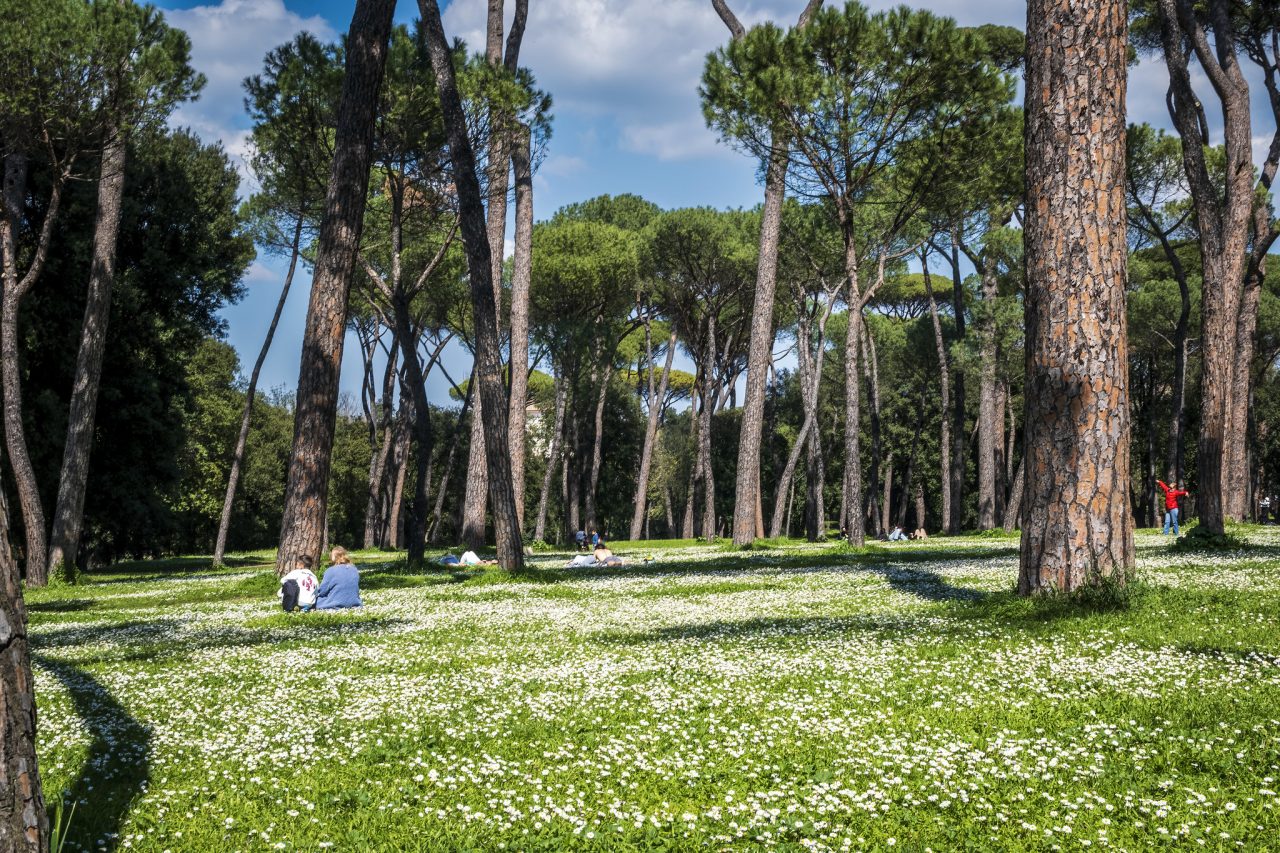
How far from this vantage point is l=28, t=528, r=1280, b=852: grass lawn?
459 cm

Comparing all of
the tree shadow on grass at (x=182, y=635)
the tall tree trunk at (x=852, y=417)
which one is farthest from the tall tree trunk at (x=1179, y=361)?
the tree shadow on grass at (x=182, y=635)

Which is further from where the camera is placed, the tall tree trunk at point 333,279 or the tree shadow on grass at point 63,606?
the tall tree trunk at point 333,279

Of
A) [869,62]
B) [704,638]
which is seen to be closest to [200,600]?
[704,638]

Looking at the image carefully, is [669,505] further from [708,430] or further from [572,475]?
[708,430]

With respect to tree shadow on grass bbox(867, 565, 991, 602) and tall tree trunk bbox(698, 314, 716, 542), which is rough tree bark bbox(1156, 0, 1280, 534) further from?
tall tree trunk bbox(698, 314, 716, 542)

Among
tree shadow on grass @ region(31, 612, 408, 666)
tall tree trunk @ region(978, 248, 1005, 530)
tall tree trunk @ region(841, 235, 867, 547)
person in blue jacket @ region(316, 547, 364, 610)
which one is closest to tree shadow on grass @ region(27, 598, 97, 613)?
tree shadow on grass @ region(31, 612, 408, 666)

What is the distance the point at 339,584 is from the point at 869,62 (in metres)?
18.9

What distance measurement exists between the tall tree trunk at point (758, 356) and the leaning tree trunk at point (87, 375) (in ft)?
58.7

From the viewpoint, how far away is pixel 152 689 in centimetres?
809

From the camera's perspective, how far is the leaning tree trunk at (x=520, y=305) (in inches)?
1080

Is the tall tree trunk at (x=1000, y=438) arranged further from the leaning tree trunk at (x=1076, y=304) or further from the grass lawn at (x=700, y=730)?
the grass lawn at (x=700, y=730)

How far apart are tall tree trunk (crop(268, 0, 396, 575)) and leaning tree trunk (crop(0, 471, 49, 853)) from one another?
1407cm

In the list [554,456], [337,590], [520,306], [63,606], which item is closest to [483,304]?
[337,590]

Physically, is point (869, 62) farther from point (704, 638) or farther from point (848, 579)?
point (704, 638)
